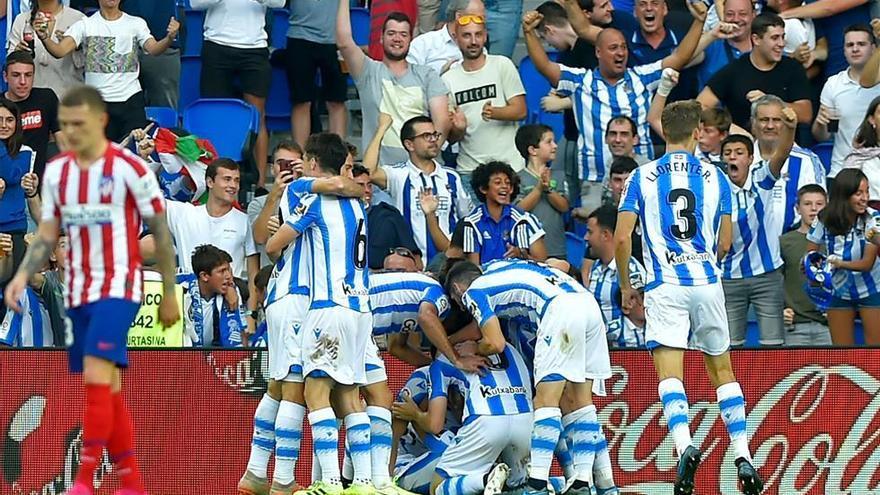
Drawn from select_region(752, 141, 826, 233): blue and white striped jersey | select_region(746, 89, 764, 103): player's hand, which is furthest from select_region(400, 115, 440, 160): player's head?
A: select_region(752, 141, 826, 233): blue and white striped jersey

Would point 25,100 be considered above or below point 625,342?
above

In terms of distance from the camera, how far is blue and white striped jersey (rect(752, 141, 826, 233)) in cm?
1426

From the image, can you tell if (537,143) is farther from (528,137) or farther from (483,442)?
(483,442)

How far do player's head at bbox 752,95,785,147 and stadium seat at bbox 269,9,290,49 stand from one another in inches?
199

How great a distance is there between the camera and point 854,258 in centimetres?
1301

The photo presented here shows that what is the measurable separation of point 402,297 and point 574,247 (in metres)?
3.38

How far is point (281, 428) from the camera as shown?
1117 centimetres

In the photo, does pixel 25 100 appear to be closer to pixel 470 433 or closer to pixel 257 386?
pixel 257 386

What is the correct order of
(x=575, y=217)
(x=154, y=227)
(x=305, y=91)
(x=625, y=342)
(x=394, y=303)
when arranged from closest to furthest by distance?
1. (x=154, y=227)
2. (x=394, y=303)
3. (x=625, y=342)
4. (x=575, y=217)
5. (x=305, y=91)

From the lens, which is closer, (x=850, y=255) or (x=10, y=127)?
(x=850, y=255)

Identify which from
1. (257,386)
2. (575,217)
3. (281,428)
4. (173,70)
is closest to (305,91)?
(173,70)

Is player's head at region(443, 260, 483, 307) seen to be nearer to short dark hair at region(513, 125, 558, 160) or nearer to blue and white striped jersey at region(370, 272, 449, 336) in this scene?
blue and white striped jersey at region(370, 272, 449, 336)

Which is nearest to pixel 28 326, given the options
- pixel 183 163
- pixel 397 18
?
pixel 183 163

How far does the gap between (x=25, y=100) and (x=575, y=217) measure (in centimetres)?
465
